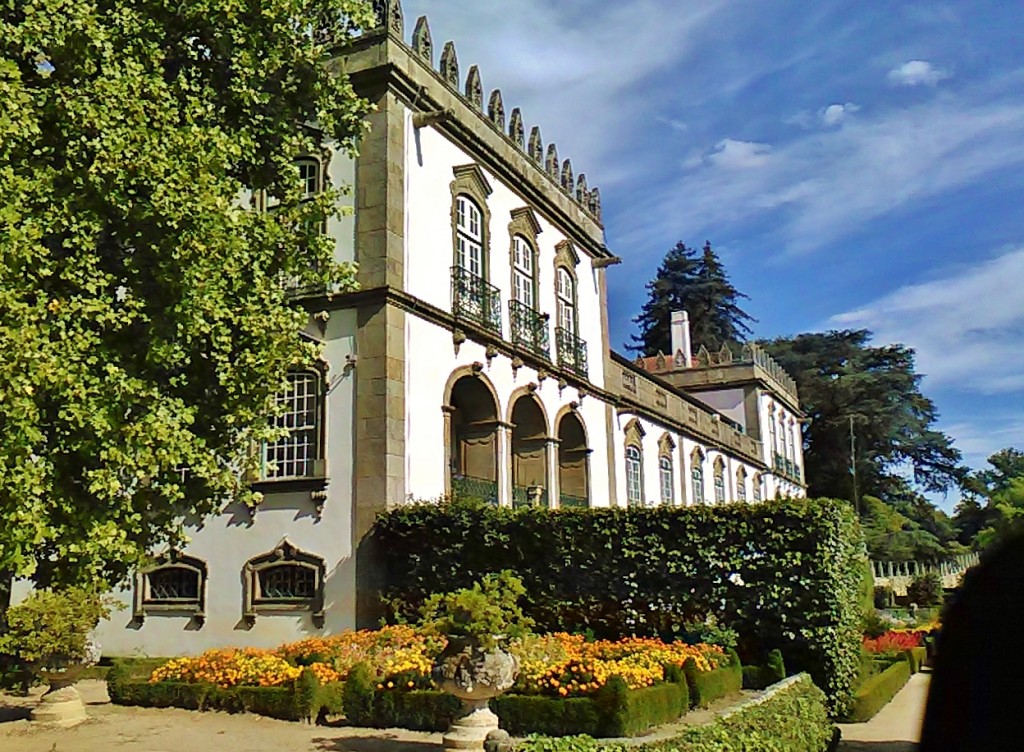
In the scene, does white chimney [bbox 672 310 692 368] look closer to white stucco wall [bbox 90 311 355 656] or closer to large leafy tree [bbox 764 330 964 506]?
large leafy tree [bbox 764 330 964 506]

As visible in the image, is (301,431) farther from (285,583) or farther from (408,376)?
(285,583)

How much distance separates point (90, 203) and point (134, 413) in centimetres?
180

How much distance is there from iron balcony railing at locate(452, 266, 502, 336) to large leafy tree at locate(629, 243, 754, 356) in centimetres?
5108

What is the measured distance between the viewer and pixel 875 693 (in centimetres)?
1442

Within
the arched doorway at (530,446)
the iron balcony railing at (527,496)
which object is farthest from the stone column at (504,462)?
the arched doorway at (530,446)

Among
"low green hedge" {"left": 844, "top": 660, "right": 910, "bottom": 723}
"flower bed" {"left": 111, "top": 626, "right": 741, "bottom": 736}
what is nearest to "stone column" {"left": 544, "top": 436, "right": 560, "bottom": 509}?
"flower bed" {"left": 111, "top": 626, "right": 741, "bottom": 736}

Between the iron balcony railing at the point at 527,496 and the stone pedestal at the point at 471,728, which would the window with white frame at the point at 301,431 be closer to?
the iron balcony railing at the point at 527,496

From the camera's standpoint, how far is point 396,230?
55.4 feet

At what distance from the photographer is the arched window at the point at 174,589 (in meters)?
17.0

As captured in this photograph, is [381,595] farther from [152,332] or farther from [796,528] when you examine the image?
[152,332]

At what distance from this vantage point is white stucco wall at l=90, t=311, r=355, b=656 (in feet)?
52.0

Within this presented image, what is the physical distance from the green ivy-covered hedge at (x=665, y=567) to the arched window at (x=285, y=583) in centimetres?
120

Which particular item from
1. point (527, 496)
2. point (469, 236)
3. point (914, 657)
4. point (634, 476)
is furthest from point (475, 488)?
point (914, 657)

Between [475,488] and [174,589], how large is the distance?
589cm
